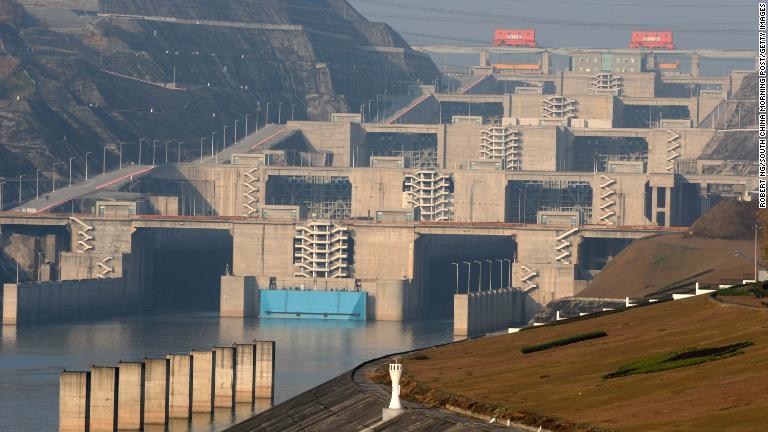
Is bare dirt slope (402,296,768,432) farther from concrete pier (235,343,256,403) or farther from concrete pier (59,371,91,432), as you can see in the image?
concrete pier (235,343,256,403)

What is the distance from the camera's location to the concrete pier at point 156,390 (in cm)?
13612

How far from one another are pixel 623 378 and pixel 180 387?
62033 mm

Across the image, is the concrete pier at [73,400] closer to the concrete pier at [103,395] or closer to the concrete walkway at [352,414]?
the concrete pier at [103,395]

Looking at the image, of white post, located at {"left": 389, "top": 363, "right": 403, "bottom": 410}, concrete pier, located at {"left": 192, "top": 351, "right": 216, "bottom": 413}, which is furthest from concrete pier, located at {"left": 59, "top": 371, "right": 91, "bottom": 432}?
white post, located at {"left": 389, "top": 363, "right": 403, "bottom": 410}

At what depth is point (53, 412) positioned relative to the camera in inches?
5625

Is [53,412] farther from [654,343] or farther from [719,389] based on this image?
[719,389]

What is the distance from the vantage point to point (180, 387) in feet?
466

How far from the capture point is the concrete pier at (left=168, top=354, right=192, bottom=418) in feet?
463

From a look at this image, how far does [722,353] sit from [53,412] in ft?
224

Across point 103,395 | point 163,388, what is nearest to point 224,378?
point 163,388

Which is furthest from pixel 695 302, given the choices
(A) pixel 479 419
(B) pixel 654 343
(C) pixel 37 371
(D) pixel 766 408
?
(C) pixel 37 371

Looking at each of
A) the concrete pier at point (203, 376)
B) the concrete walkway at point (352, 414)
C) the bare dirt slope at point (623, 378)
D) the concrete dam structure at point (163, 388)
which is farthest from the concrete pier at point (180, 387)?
the concrete walkway at point (352, 414)

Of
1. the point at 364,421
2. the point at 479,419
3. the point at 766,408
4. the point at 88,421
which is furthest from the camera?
the point at 88,421

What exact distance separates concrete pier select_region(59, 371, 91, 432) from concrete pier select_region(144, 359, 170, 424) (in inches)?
354
